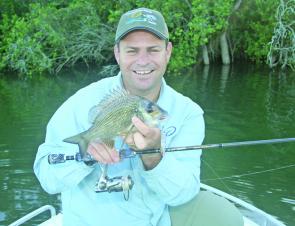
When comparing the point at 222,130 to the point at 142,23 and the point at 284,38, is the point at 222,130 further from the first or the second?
the point at 284,38

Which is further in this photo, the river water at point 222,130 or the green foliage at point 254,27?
the green foliage at point 254,27

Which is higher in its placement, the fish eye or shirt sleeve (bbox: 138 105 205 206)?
the fish eye

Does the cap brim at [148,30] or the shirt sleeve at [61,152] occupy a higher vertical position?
the cap brim at [148,30]

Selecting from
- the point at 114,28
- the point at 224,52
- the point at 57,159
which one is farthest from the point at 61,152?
the point at 224,52

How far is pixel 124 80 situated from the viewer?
3193mm

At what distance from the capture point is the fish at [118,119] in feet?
8.34

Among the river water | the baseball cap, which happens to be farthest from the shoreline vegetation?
the baseball cap

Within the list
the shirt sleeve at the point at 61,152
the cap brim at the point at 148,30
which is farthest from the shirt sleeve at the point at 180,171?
the cap brim at the point at 148,30

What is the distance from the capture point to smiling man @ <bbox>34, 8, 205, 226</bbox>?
114 inches

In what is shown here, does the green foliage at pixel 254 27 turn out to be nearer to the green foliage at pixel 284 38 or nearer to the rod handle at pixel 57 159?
the green foliage at pixel 284 38

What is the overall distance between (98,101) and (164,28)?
0.64m

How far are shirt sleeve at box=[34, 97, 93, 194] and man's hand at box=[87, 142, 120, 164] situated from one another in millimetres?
267

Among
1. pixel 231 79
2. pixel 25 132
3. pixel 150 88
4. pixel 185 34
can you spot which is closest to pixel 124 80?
pixel 150 88

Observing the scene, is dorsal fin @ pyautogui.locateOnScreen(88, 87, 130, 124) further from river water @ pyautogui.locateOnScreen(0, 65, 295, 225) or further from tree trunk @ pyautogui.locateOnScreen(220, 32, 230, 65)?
tree trunk @ pyautogui.locateOnScreen(220, 32, 230, 65)
